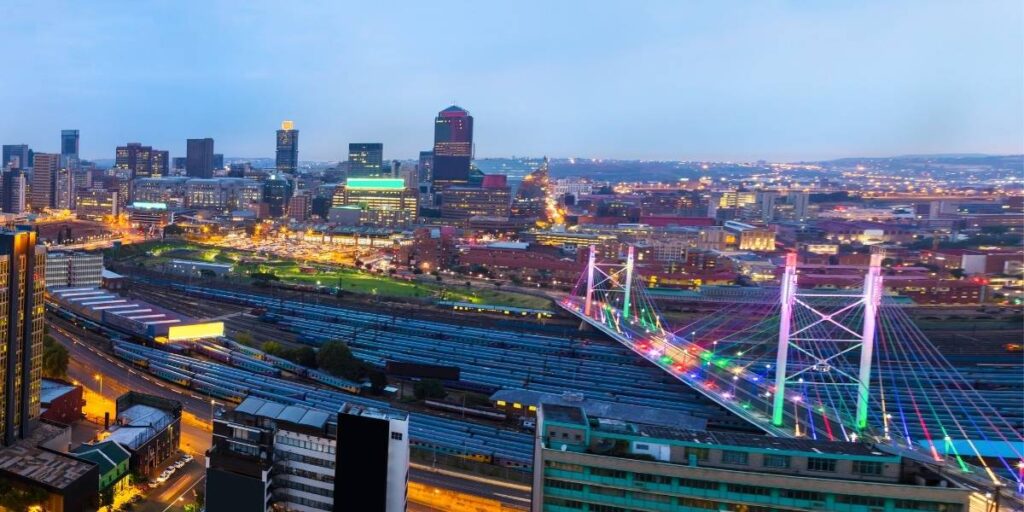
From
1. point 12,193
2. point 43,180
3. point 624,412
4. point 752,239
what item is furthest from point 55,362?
point 43,180

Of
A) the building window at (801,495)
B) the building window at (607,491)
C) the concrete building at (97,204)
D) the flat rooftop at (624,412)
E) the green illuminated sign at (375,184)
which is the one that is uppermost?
the green illuminated sign at (375,184)

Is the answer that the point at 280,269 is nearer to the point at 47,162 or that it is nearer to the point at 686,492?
the point at 686,492

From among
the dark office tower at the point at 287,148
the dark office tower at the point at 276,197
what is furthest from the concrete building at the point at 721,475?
the dark office tower at the point at 287,148

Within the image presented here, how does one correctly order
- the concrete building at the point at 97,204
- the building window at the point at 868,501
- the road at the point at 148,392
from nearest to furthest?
the building window at the point at 868,501, the road at the point at 148,392, the concrete building at the point at 97,204

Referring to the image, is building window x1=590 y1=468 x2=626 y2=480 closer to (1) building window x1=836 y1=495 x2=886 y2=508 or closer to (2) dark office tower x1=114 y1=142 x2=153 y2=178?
(1) building window x1=836 y1=495 x2=886 y2=508

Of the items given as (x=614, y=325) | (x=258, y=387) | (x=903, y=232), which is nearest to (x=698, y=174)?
(x=903, y=232)

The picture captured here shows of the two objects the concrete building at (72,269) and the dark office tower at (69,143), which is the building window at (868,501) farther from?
the dark office tower at (69,143)
